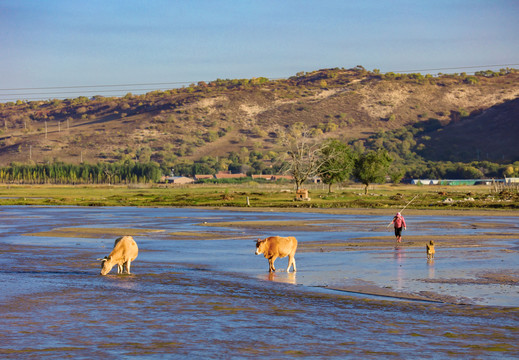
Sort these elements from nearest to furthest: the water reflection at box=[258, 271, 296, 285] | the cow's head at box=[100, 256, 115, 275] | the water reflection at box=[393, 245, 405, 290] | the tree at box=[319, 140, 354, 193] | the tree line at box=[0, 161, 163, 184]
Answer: the water reflection at box=[393, 245, 405, 290] → the water reflection at box=[258, 271, 296, 285] → the cow's head at box=[100, 256, 115, 275] → the tree at box=[319, 140, 354, 193] → the tree line at box=[0, 161, 163, 184]

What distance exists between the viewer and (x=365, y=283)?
1844 cm

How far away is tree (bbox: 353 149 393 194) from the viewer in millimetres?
98812

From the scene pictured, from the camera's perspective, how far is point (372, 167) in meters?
98.7

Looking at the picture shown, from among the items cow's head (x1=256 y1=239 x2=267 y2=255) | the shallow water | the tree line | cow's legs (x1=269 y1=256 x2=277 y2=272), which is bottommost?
the shallow water

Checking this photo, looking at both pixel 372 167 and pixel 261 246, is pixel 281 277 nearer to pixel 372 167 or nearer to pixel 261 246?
pixel 261 246

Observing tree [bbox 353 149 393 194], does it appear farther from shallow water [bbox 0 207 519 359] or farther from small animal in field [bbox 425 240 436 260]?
small animal in field [bbox 425 240 436 260]

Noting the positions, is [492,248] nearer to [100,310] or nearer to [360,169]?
[100,310]

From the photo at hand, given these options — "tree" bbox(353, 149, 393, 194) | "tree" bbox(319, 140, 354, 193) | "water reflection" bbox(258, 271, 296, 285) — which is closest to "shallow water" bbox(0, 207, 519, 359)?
"water reflection" bbox(258, 271, 296, 285)

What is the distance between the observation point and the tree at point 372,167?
9881cm

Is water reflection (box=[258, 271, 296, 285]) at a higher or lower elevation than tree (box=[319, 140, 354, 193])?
lower

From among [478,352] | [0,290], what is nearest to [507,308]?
[478,352]

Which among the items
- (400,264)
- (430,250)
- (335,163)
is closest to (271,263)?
(400,264)

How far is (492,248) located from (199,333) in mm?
18644

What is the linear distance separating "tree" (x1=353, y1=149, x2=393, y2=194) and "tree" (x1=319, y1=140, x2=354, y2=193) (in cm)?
286
